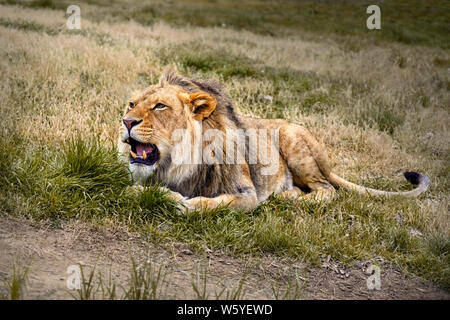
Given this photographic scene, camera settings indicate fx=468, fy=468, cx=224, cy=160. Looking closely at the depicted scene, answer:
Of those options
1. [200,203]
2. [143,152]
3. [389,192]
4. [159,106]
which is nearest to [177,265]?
[200,203]

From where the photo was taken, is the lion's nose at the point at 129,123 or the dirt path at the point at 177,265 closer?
the dirt path at the point at 177,265

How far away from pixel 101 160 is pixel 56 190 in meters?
0.65

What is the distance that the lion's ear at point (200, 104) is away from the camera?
203 inches

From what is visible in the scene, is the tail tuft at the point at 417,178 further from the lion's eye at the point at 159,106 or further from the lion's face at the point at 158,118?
the lion's eye at the point at 159,106

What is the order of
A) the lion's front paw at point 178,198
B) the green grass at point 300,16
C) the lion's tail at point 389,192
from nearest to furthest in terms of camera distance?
1. the lion's front paw at point 178,198
2. the lion's tail at point 389,192
3. the green grass at point 300,16

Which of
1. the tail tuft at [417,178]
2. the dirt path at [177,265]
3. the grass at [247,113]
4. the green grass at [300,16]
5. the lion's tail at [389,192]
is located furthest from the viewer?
the green grass at [300,16]

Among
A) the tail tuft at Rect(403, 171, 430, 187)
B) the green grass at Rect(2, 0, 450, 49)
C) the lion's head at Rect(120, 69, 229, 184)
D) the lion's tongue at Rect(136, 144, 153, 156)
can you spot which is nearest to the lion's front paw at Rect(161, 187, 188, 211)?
the lion's head at Rect(120, 69, 229, 184)

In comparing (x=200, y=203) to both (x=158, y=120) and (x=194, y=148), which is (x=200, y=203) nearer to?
(x=194, y=148)

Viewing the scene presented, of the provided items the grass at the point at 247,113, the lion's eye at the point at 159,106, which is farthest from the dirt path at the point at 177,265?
the lion's eye at the point at 159,106

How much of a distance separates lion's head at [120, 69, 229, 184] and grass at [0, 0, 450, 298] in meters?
0.38

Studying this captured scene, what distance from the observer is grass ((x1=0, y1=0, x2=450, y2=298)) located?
5125mm

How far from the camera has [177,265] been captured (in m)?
4.43

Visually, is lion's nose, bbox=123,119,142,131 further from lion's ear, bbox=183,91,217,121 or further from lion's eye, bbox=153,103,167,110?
lion's ear, bbox=183,91,217,121
